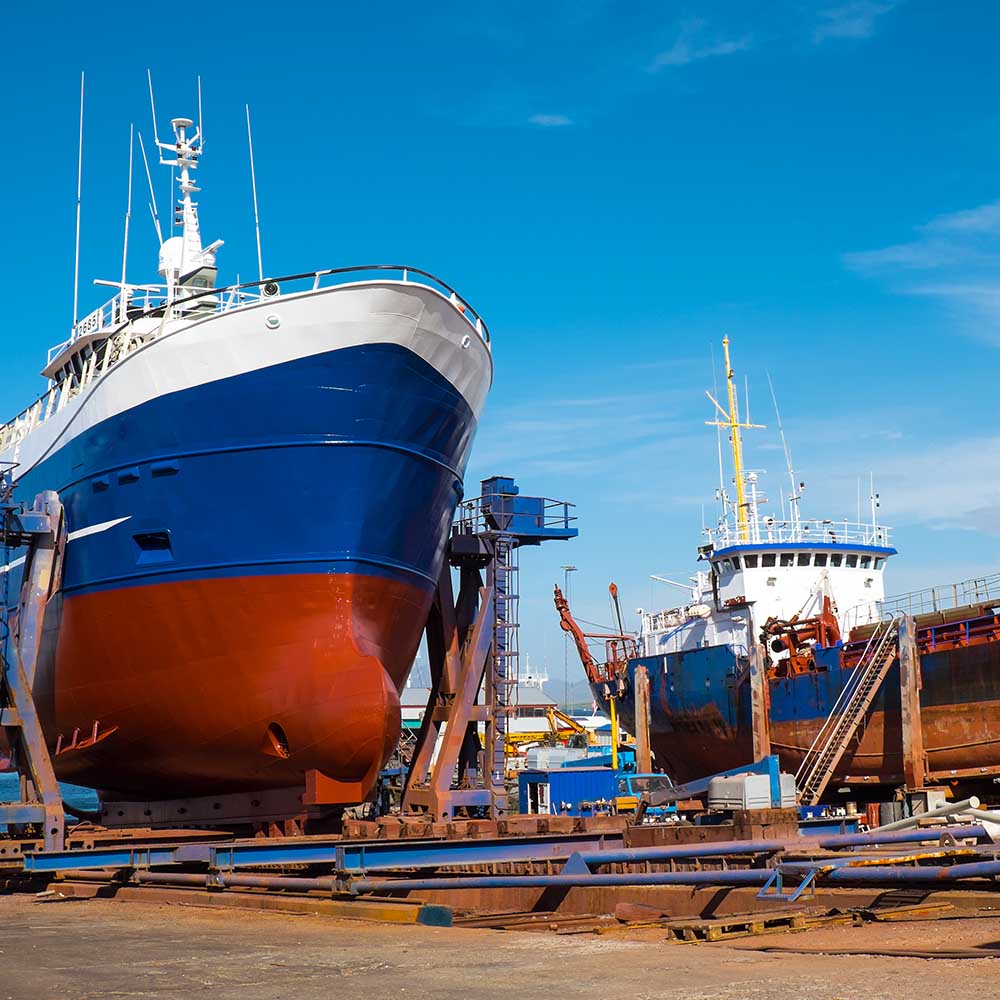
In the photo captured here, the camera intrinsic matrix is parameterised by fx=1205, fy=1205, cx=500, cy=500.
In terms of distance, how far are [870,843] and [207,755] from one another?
9.68 m

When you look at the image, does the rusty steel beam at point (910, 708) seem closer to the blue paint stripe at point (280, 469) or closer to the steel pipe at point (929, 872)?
the blue paint stripe at point (280, 469)

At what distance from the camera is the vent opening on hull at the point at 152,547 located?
56.2 ft

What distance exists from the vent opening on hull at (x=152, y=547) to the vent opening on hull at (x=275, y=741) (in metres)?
2.81

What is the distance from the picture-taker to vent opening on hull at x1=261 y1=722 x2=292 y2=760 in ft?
54.4

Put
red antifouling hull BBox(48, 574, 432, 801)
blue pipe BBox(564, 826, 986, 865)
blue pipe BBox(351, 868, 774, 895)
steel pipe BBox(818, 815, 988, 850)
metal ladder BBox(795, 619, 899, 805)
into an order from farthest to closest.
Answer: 1. metal ladder BBox(795, 619, 899, 805)
2. red antifouling hull BBox(48, 574, 432, 801)
3. steel pipe BBox(818, 815, 988, 850)
4. blue pipe BBox(564, 826, 986, 865)
5. blue pipe BBox(351, 868, 774, 895)

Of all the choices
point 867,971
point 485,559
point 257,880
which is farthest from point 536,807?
point 867,971

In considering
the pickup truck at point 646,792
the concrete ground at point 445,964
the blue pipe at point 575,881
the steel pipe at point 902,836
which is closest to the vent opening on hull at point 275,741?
the blue pipe at point 575,881

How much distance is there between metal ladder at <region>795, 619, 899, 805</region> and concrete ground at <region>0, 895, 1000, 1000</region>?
17.7 m

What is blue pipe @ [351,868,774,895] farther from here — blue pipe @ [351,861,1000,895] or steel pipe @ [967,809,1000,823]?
steel pipe @ [967,809,1000,823]

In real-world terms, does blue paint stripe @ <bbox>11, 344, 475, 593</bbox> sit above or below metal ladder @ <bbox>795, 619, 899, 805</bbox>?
above

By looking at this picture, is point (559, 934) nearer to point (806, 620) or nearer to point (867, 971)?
point (867, 971)

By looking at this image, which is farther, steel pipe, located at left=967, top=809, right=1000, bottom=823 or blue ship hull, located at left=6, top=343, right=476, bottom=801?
blue ship hull, located at left=6, top=343, right=476, bottom=801

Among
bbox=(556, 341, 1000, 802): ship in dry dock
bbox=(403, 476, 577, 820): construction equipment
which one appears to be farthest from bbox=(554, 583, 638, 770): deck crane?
bbox=(403, 476, 577, 820): construction equipment

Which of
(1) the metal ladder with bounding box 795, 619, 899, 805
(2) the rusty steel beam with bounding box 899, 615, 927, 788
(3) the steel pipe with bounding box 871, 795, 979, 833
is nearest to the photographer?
(3) the steel pipe with bounding box 871, 795, 979, 833
